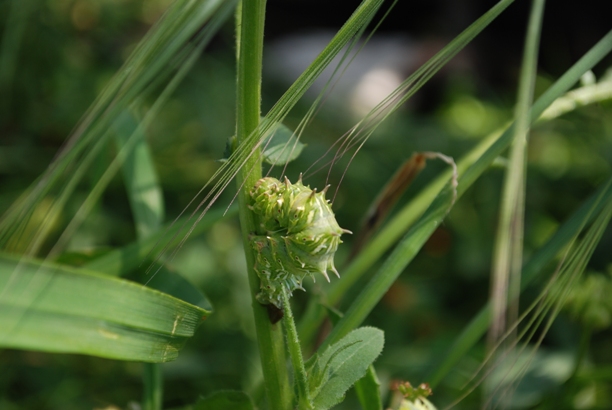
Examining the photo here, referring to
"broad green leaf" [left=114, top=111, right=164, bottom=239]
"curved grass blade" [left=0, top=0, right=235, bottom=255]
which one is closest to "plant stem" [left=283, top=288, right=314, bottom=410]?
"curved grass blade" [left=0, top=0, right=235, bottom=255]

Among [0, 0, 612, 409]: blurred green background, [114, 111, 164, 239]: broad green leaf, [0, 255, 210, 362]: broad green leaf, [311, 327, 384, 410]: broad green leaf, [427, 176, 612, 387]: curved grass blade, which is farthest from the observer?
[0, 0, 612, 409]: blurred green background

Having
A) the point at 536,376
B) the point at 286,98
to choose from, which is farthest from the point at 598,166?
the point at 286,98

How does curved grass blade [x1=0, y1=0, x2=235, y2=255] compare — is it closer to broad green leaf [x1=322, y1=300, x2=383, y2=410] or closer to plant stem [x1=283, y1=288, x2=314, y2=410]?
plant stem [x1=283, y1=288, x2=314, y2=410]

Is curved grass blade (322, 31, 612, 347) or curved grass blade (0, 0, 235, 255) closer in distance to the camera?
curved grass blade (0, 0, 235, 255)

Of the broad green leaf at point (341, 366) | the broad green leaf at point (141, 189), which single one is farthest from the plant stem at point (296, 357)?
the broad green leaf at point (141, 189)

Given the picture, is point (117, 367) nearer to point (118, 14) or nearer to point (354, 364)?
point (354, 364)

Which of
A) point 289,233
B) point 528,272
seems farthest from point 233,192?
point 289,233
